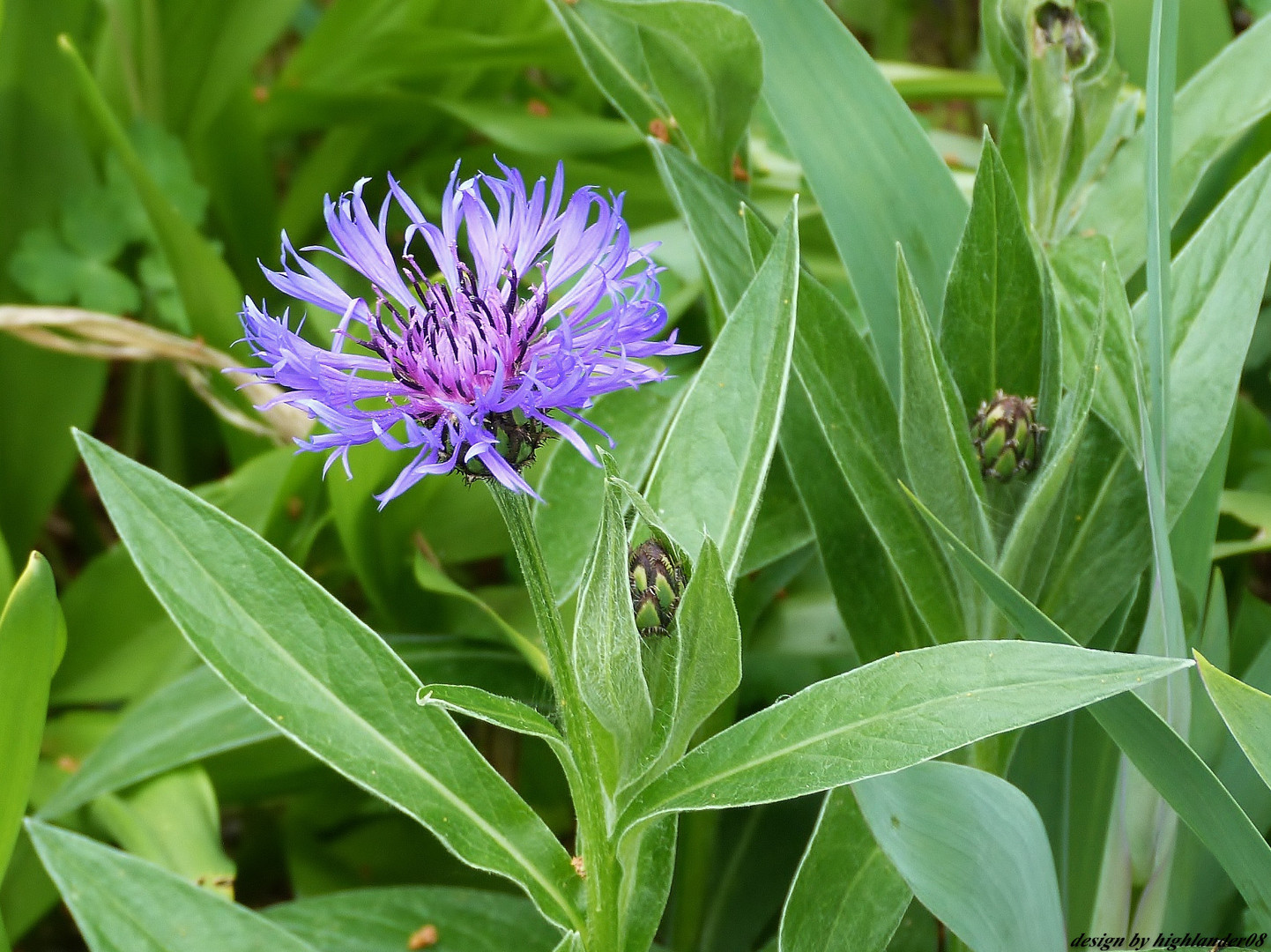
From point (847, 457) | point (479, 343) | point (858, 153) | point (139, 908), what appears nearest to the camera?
point (479, 343)

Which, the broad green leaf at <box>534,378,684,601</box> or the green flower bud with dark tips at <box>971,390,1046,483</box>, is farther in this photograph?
the broad green leaf at <box>534,378,684,601</box>

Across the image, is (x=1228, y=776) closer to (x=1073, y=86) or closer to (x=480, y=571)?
(x=1073, y=86)

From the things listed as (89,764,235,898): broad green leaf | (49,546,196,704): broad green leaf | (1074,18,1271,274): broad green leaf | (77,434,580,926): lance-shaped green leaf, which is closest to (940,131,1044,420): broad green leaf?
(1074,18,1271,274): broad green leaf

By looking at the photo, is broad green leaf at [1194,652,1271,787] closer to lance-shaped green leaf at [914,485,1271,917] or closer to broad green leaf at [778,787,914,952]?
lance-shaped green leaf at [914,485,1271,917]

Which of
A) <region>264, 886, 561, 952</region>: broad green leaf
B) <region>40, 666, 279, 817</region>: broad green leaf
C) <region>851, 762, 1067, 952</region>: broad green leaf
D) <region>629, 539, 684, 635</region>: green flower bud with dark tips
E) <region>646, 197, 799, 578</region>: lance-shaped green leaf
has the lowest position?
<region>264, 886, 561, 952</region>: broad green leaf

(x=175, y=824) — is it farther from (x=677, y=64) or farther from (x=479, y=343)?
(x=677, y=64)

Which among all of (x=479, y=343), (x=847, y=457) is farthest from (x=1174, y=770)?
(x=479, y=343)

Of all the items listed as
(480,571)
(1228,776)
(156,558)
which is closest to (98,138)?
(480,571)
